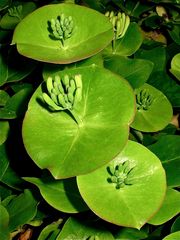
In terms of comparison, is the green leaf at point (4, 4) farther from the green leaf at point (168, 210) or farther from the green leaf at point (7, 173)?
the green leaf at point (168, 210)

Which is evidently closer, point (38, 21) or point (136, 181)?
point (136, 181)

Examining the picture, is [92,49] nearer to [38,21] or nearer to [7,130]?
[38,21]

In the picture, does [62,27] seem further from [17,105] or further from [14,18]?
[14,18]

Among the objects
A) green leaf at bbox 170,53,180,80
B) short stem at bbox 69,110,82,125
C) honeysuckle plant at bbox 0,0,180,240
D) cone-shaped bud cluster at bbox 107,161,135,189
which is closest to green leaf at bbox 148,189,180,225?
honeysuckle plant at bbox 0,0,180,240

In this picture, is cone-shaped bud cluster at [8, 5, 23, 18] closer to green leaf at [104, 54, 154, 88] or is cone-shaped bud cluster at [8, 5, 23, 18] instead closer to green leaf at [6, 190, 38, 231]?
green leaf at [104, 54, 154, 88]

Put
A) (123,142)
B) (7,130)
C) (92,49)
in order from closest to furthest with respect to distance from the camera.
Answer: (123,142) < (92,49) < (7,130)

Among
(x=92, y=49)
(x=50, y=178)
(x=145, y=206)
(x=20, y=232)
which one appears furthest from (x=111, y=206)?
(x=20, y=232)

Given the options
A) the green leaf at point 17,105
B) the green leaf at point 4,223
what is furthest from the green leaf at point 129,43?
the green leaf at point 4,223
